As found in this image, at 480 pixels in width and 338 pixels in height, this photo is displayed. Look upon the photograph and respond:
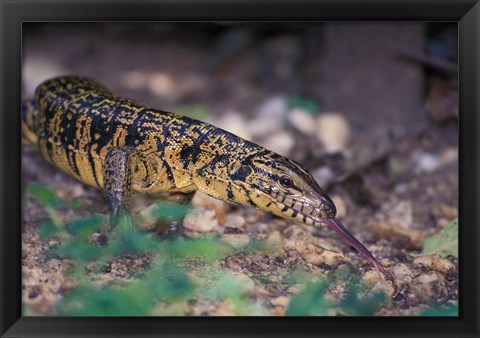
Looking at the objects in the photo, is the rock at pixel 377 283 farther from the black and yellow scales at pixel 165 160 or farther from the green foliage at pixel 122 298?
the green foliage at pixel 122 298

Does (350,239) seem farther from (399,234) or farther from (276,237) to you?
(399,234)

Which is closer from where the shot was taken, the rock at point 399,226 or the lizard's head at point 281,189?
the lizard's head at point 281,189

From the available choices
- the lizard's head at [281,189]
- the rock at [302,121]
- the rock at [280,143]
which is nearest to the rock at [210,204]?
the lizard's head at [281,189]

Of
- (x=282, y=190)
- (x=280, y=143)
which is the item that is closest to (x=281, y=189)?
(x=282, y=190)

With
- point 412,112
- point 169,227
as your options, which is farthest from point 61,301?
point 412,112

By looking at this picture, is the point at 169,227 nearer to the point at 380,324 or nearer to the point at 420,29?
the point at 380,324
